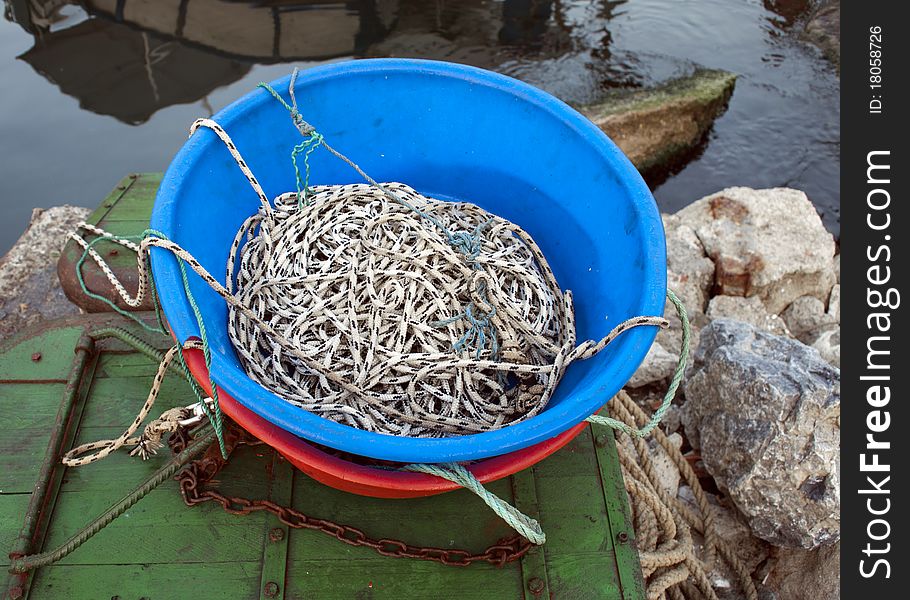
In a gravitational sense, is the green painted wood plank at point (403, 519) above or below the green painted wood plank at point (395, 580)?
above

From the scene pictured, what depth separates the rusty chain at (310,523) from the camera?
2027mm

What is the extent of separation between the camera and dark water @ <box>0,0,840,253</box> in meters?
5.63

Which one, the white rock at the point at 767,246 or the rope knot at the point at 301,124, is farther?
the white rock at the point at 767,246

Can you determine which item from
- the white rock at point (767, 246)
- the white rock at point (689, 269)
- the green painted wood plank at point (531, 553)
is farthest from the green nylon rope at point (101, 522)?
the white rock at point (767, 246)

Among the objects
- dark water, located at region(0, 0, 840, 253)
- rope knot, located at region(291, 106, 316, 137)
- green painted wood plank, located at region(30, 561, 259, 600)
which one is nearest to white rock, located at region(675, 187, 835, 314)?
dark water, located at region(0, 0, 840, 253)

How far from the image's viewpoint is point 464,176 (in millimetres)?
2658

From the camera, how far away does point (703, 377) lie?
3.09 m

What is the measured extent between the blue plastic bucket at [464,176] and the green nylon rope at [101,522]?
0.44 m

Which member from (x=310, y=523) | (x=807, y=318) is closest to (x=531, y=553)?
(x=310, y=523)

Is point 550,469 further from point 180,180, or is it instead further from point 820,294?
point 820,294

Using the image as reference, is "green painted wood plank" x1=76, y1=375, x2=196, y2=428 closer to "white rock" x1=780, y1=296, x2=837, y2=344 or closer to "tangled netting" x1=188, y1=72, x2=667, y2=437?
"tangled netting" x1=188, y1=72, x2=667, y2=437

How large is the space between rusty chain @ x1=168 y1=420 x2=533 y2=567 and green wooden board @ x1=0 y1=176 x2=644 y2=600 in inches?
1.2

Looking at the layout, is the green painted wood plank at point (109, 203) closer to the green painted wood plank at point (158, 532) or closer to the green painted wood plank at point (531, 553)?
the green painted wood plank at point (158, 532)

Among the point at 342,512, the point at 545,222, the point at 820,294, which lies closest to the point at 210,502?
Answer: the point at 342,512
